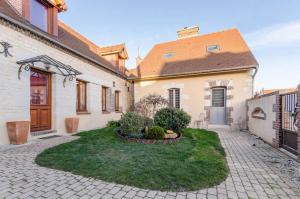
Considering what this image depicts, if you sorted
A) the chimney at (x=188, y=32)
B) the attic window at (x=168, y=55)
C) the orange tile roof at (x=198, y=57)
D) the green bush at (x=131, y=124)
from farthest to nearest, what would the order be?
the chimney at (x=188, y=32) → the attic window at (x=168, y=55) → the orange tile roof at (x=198, y=57) → the green bush at (x=131, y=124)

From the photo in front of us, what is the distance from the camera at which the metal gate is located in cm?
426

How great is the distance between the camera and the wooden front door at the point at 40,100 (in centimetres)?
588

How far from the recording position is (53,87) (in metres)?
6.57

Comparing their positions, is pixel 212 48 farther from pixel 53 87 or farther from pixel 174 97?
pixel 53 87

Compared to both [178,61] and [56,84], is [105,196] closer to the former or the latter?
[56,84]

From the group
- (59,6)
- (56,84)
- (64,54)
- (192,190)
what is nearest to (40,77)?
(56,84)

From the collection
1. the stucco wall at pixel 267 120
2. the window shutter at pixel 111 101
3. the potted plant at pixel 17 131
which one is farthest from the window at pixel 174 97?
the potted plant at pixel 17 131

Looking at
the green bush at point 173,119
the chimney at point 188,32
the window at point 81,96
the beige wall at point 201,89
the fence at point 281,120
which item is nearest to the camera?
the fence at point 281,120

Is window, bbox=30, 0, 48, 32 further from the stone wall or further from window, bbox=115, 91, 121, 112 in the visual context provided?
the stone wall

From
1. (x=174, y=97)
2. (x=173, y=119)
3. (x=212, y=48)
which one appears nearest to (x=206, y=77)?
(x=174, y=97)

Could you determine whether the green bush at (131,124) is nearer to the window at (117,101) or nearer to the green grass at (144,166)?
the green grass at (144,166)

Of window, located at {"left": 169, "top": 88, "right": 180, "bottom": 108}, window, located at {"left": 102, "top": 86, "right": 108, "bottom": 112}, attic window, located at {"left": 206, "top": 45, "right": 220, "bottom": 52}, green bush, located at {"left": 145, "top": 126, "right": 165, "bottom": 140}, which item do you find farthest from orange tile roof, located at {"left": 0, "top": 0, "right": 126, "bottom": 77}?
attic window, located at {"left": 206, "top": 45, "right": 220, "bottom": 52}

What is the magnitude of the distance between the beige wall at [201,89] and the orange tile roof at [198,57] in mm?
524

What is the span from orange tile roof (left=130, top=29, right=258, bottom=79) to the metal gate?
15.9 ft
